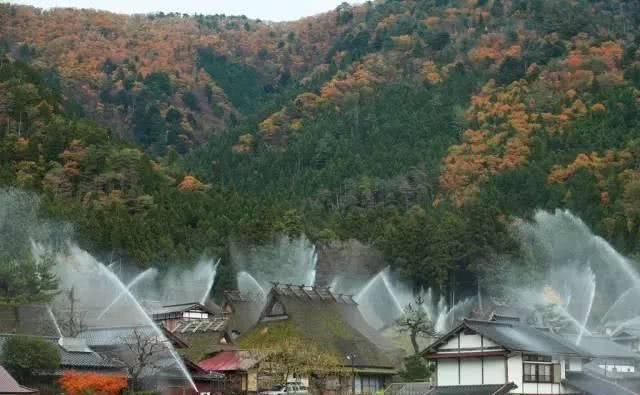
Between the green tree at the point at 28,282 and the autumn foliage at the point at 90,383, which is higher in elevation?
the green tree at the point at 28,282

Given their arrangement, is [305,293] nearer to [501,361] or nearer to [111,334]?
[111,334]

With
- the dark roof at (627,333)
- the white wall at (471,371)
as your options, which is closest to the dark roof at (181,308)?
the dark roof at (627,333)

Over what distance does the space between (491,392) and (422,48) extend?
142548 mm

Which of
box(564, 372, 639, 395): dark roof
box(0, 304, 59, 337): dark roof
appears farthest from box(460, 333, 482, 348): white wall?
box(0, 304, 59, 337): dark roof

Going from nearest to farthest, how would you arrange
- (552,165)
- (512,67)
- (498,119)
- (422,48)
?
(552,165), (498,119), (512,67), (422,48)

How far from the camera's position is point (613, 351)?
208 ft

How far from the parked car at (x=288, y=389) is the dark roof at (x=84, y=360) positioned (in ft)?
26.4

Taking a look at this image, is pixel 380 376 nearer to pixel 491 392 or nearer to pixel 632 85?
pixel 491 392

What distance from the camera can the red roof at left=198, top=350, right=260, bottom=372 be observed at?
63.2 m

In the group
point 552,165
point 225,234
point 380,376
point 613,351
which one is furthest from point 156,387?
point 552,165

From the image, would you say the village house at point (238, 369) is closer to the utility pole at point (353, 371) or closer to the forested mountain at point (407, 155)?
the utility pole at point (353, 371)

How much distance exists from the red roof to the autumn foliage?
8596mm

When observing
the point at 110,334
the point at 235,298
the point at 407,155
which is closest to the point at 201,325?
the point at 235,298

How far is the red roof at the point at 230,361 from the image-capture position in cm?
6325
